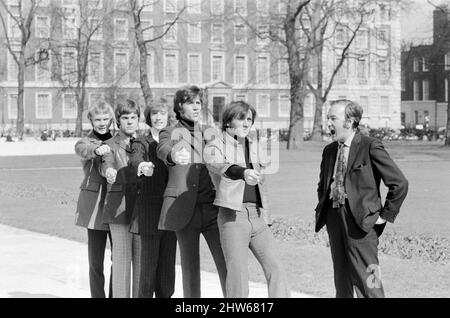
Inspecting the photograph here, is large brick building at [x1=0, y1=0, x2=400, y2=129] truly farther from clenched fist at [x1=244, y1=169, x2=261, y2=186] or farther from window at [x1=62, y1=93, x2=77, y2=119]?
clenched fist at [x1=244, y1=169, x2=261, y2=186]

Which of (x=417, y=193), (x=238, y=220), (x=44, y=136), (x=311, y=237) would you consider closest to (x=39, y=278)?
(x=238, y=220)

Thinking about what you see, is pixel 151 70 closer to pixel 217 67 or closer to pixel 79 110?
pixel 217 67

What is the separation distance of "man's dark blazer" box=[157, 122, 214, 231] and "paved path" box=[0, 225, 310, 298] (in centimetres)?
134

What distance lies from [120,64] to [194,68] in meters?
8.27

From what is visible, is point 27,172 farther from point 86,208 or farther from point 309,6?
point 309,6

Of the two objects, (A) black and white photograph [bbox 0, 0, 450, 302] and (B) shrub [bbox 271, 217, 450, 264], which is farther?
(B) shrub [bbox 271, 217, 450, 264]

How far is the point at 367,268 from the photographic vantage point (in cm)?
568

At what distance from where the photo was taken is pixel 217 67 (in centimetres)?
7550

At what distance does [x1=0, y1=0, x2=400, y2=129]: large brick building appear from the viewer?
65375 mm

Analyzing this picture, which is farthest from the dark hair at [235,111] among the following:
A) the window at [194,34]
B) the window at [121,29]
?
the window at [194,34]

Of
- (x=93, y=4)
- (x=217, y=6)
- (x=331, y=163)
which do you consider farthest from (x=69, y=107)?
(x=331, y=163)

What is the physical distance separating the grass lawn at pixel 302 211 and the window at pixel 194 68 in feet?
143

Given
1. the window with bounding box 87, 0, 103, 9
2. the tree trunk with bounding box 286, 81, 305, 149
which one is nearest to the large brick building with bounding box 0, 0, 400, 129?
the window with bounding box 87, 0, 103, 9
